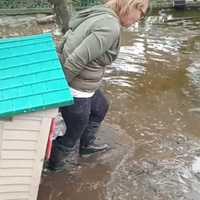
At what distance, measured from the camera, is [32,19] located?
33.3 feet

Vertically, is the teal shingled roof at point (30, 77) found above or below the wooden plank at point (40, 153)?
above

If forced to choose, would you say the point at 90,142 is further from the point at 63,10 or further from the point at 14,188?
the point at 63,10

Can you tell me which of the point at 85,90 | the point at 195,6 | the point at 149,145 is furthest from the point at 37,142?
the point at 195,6

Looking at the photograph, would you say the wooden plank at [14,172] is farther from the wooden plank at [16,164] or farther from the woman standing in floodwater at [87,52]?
the woman standing in floodwater at [87,52]

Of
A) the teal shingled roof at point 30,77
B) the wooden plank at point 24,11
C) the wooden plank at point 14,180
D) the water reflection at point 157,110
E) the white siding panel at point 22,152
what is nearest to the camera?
the teal shingled roof at point 30,77

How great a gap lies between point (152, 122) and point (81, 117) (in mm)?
1691

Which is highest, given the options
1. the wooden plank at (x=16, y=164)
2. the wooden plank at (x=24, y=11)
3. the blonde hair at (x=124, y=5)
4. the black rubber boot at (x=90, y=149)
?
the blonde hair at (x=124, y=5)

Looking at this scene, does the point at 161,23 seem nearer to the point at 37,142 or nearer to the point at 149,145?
the point at 149,145

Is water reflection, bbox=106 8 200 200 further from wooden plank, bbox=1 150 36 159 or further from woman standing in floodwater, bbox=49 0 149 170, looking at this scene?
wooden plank, bbox=1 150 36 159

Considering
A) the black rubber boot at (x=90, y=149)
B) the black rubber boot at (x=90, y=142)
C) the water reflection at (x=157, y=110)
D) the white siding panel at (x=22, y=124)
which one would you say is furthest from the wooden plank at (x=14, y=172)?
the black rubber boot at (x=90, y=149)

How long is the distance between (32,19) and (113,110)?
4.58 metres

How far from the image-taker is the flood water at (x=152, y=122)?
14.8 feet

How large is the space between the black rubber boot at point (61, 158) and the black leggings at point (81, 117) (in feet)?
A: 0.17

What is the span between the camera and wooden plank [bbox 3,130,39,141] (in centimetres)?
358
